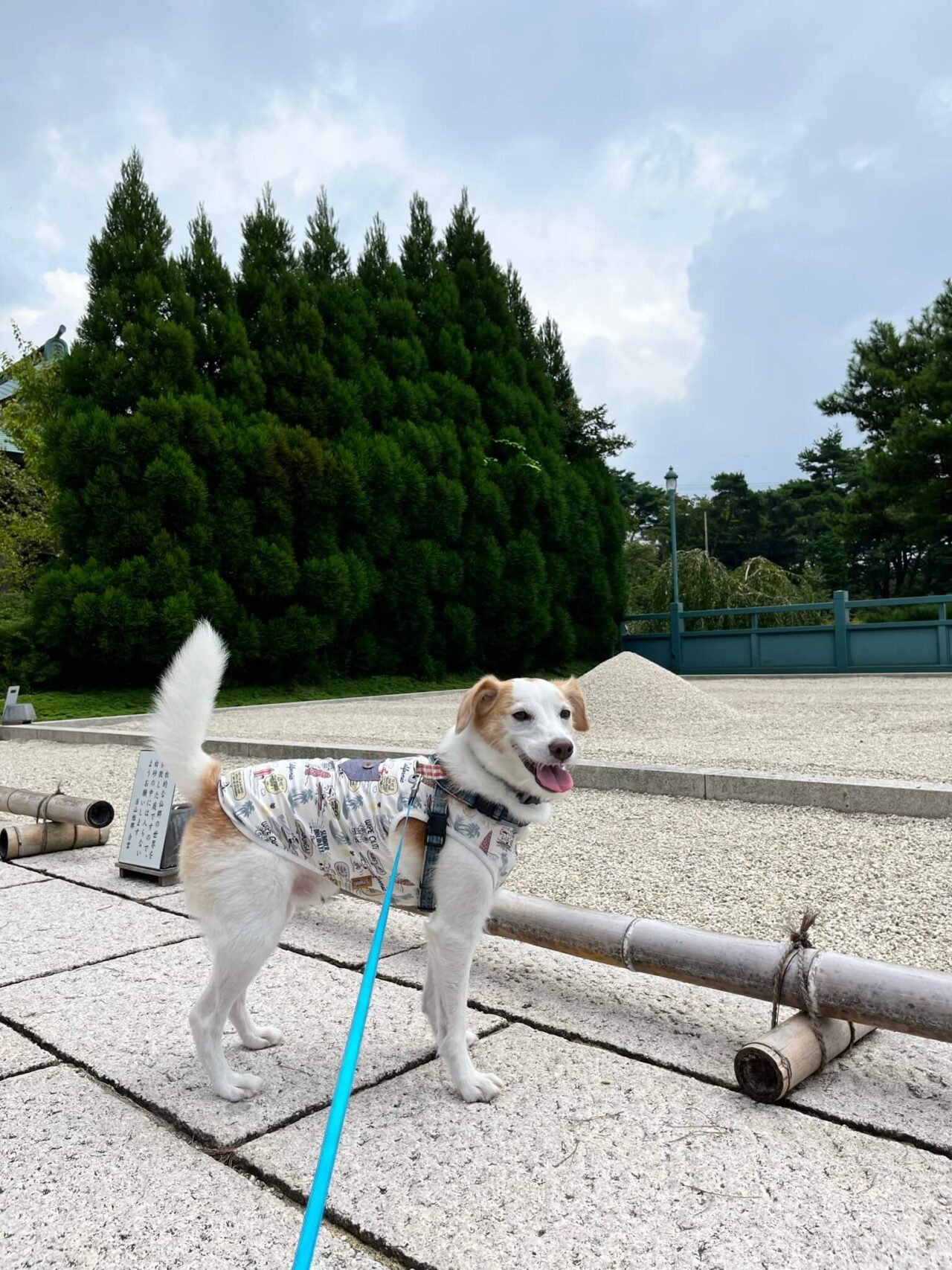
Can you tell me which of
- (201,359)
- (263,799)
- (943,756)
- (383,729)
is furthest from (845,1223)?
(201,359)

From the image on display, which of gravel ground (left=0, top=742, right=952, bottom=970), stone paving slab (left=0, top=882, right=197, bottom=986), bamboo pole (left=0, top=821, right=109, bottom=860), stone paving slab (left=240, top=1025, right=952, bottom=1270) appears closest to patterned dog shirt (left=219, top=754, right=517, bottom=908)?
stone paving slab (left=240, top=1025, right=952, bottom=1270)

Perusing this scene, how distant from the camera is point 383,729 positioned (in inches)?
388

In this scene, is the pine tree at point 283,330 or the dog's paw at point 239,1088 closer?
the dog's paw at point 239,1088

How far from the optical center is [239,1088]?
7.12 ft

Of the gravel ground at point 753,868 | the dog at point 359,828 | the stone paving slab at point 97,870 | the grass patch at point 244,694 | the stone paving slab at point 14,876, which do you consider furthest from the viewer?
the grass patch at point 244,694

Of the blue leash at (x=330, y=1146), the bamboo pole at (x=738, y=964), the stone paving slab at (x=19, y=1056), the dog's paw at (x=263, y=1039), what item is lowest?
the stone paving slab at (x=19, y=1056)

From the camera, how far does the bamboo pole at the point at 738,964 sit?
2182 mm

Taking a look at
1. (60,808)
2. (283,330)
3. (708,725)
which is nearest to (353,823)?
(60,808)

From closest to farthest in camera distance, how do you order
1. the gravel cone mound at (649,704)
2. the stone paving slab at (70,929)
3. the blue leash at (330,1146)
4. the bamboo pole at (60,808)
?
the blue leash at (330,1146), the stone paving slab at (70,929), the bamboo pole at (60,808), the gravel cone mound at (649,704)

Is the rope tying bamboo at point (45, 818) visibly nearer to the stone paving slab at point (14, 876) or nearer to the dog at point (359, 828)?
the stone paving slab at point (14, 876)

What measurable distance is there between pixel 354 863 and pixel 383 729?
764cm

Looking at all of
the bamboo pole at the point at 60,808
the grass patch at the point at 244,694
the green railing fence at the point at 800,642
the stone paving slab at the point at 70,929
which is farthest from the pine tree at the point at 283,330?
the stone paving slab at the point at 70,929

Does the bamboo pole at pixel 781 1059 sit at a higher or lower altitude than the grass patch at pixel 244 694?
higher

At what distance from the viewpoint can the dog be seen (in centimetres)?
216
